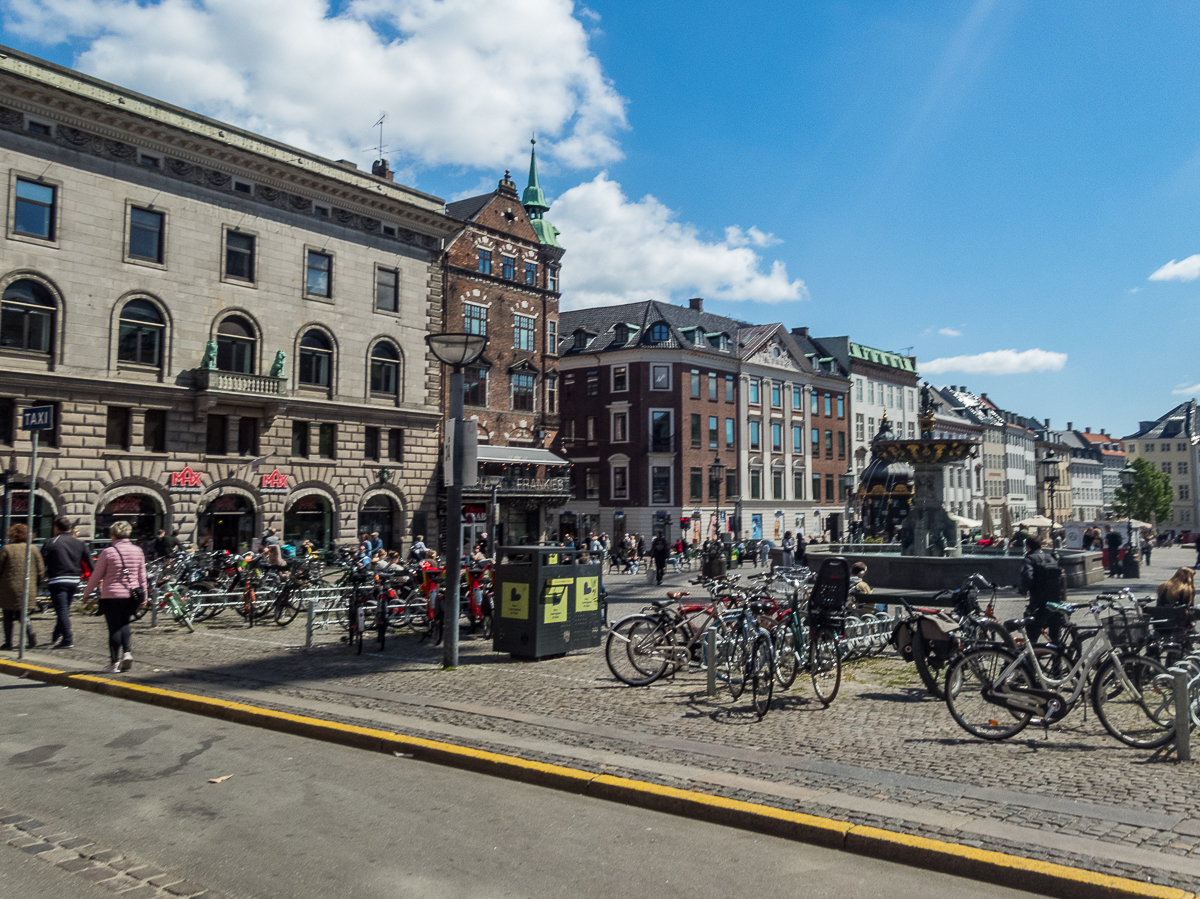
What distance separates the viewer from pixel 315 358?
3412 cm

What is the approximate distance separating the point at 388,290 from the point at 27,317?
13476 millimetres

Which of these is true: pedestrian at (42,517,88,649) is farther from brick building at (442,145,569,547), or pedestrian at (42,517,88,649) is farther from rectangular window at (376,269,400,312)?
brick building at (442,145,569,547)

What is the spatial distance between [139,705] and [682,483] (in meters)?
47.6

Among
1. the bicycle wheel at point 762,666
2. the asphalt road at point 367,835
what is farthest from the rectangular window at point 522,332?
the asphalt road at point 367,835

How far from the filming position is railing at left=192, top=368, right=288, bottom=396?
29703 mm

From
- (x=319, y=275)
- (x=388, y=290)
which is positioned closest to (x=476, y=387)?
(x=388, y=290)

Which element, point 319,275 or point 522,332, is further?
point 522,332

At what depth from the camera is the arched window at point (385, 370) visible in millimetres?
36219

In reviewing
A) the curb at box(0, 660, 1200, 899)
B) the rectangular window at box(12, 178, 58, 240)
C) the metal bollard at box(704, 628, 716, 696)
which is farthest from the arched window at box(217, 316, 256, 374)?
the metal bollard at box(704, 628, 716, 696)

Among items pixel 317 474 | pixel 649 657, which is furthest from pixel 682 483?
pixel 649 657

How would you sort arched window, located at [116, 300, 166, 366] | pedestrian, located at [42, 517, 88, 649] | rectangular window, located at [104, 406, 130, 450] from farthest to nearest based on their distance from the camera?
arched window, located at [116, 300, 166, 366]
rectangular window, located at [104, 406, 130, 450]
pedestrian, located at [42, 517, 88, 649]

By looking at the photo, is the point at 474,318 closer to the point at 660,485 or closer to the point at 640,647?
the point at 660,485

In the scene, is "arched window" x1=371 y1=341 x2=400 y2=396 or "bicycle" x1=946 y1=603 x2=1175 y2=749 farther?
"arched window" x1=371 y1=341 x2=400 y2=396

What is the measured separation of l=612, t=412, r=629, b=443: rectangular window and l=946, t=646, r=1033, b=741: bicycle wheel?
48.7 m
